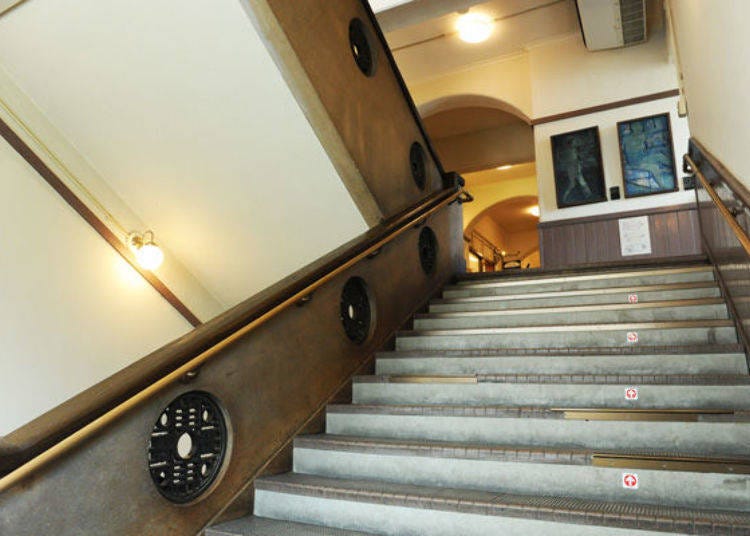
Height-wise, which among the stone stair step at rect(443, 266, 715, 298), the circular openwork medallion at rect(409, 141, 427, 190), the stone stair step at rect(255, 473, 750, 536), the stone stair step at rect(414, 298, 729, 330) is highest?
the circular openwork medallion at rect(409, 141, 427, 190)

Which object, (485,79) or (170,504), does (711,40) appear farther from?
(485,79)

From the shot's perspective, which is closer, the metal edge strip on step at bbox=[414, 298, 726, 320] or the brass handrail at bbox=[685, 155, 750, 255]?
the brass handrail at bbox=[685, 155, 750, 255]

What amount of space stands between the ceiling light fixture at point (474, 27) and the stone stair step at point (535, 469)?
561 cm

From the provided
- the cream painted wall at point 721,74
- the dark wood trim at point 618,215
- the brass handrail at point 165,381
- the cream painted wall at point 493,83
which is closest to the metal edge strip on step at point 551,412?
the brass handrail at point 165,381

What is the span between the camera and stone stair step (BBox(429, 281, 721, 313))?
3568 millimetres

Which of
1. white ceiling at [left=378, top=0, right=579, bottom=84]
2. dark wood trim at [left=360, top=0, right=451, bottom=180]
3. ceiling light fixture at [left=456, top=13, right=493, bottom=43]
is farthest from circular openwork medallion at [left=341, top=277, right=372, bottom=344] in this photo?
ceiling light fixture at [left=456, top=13, right=493, bottom=43]

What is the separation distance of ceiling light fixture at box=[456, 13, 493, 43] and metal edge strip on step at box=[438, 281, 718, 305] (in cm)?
383

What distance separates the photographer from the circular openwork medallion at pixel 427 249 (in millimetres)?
4684

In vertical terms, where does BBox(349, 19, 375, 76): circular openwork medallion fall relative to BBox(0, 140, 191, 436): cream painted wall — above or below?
above

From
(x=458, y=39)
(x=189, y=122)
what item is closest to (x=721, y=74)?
(x=189, y=122)

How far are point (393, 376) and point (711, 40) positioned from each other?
2347 mm

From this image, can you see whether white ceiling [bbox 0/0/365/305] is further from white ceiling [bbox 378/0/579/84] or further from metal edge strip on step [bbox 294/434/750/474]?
Result: white ceiling [bbox 378/0/579/84]

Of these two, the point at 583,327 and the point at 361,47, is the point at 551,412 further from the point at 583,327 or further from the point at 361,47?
the point at 361,47

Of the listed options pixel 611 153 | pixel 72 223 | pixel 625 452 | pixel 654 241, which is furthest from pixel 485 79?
pixel 625 452
